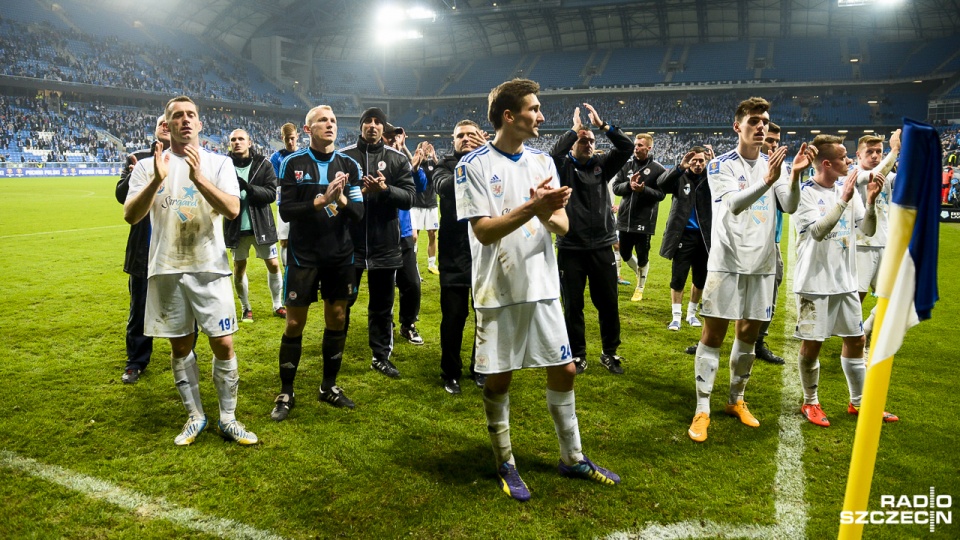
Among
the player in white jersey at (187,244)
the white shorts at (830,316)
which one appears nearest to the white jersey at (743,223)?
the white shorts at (830,316)

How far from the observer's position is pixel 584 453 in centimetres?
396

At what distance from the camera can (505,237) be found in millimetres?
3195

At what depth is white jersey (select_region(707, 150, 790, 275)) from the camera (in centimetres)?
419

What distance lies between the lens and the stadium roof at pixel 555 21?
4603 cm

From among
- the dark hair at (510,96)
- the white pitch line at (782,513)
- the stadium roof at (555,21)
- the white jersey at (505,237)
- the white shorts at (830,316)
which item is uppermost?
the stadium roof at (555,21)

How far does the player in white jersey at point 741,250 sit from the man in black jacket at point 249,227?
4291mm

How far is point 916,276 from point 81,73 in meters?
54.0

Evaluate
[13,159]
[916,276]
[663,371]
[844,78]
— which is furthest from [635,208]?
[844,78]

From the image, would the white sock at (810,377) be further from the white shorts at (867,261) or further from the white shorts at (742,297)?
the white shorts at (867,261)

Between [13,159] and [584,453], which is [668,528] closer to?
[584,453]

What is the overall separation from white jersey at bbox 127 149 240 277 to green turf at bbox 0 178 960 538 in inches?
49.7

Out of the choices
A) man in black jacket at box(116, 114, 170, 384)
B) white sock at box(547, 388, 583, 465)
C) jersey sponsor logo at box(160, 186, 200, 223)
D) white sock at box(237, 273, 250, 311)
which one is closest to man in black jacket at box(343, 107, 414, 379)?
jersey sponsor logo at box(160, 186, 200, 223)

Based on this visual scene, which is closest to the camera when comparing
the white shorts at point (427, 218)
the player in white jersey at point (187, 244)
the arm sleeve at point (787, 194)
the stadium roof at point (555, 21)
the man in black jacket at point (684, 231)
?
the player in white jersey at point (187, 244)

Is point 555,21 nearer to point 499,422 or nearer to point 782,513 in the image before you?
point 499,422
